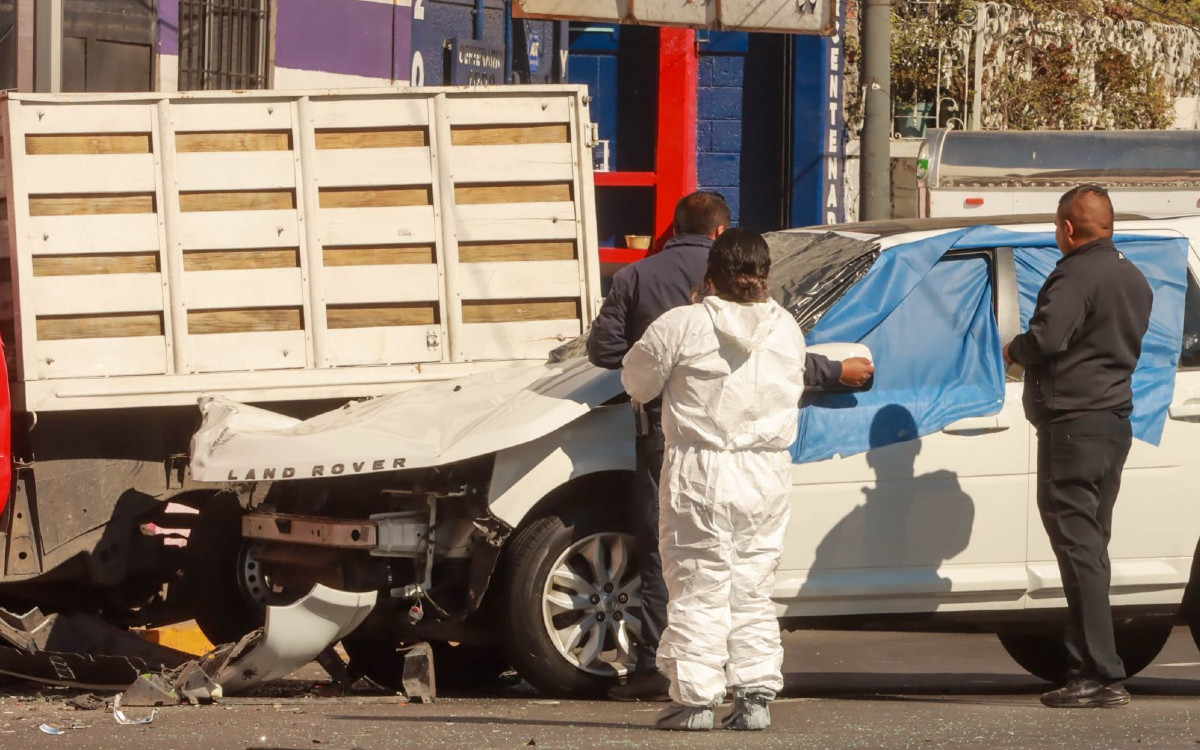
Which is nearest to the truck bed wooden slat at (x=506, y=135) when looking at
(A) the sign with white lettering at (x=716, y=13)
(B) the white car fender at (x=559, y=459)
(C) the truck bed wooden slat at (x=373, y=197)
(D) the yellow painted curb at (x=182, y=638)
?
(C) the truck bed wooden slat at (x=373, y=197)

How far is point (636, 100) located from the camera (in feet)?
57.7

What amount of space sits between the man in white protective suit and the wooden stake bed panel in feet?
7.32

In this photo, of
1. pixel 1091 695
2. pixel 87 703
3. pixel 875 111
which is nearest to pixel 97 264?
pixel 87 703

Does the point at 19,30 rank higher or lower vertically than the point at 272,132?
higher

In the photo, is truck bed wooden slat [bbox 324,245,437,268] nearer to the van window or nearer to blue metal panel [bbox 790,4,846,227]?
the van window

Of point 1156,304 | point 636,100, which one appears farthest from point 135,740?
point 636,100

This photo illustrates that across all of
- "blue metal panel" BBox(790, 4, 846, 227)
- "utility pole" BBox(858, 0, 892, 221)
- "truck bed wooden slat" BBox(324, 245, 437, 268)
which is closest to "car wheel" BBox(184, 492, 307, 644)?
"truck bed wooden slat" BBox(324, 245, 437, 268)

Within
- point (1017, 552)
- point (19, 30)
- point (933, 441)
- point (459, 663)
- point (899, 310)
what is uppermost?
point (19, 30)

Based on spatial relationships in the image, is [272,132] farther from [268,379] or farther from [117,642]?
[117,642]

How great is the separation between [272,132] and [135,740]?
3008 mm

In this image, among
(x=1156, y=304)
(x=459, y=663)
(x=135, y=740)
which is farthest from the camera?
(x=459, y=663)

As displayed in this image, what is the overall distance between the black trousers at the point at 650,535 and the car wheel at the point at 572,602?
15cm

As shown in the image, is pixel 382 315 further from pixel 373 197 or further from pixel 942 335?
pixel 942 335

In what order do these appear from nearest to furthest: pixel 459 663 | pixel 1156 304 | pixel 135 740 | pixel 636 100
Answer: pixel 135 740 < pixel 1156 304 < pixel 459 663 < pixel 636 100
